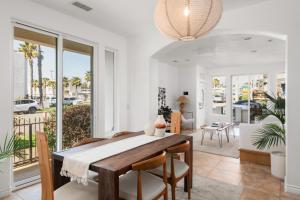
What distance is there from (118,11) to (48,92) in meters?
1.81

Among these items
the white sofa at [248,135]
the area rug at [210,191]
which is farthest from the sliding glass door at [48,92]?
the white sofa at [248,135]

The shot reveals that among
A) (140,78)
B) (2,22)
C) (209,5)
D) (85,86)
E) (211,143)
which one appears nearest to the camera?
(209,5)

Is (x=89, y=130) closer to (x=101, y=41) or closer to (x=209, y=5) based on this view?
(x=101, y=41)

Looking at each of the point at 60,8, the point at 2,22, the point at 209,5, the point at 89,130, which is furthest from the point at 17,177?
the point at 209,5

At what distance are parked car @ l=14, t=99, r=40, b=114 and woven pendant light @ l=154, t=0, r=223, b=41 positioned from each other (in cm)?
246

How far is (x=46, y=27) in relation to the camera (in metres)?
3.04

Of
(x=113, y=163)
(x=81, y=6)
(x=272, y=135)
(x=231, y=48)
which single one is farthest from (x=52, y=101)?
(x=231, y=48)

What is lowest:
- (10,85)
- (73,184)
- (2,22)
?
(73,184)

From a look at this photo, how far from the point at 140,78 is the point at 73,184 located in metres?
2.92

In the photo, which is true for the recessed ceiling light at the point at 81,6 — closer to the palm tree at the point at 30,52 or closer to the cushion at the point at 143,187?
the palm tree at the point at 30,52

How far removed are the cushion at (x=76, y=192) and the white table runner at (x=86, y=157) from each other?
0.30 feet

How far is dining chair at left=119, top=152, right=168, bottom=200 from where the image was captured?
1626mm

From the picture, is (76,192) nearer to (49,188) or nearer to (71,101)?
(49,188)

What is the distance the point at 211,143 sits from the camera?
17.7 feet
